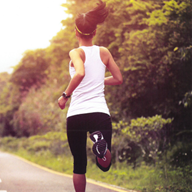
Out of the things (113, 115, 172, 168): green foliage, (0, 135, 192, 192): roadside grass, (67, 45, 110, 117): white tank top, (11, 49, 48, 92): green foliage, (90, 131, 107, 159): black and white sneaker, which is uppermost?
(11, 49, 48, 92): green foliage

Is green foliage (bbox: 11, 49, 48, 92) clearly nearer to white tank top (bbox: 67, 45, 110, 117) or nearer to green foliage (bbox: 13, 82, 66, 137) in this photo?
green foliage (bbox: 13, 82, 66, 137)

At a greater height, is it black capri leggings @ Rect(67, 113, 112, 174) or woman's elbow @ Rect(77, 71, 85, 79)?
woman's elbow @ Rect(77, 71, 85, 79)

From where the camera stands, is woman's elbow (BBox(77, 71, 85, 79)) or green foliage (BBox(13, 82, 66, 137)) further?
green foliage (BBox(13, 82, 66, 137))

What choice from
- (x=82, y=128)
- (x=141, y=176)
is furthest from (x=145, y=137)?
(x=82, y=128)

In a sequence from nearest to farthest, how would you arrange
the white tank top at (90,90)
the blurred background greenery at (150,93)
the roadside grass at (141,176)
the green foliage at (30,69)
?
1. the white tank top at (90,90)
2. the roadside grass at (141,176)
3. the blurred background greenery at (150,93)
4. the green foliage at (30,69)

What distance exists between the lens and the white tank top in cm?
300

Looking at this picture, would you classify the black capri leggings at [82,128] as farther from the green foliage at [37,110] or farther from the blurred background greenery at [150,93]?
the green foliage at [37,110]

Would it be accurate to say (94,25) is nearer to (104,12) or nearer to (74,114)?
(104,12)

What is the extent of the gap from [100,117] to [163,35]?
6797 mm

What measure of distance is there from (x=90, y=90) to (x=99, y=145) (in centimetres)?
49

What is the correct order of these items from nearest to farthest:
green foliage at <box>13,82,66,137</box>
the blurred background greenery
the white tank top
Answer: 1. the white tank top
2. the blurred background greenery
3. green foliage at <box>13,82,66,137</box>

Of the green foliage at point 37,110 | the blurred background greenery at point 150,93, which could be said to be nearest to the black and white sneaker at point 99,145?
the blurred background greenery at point 150,93

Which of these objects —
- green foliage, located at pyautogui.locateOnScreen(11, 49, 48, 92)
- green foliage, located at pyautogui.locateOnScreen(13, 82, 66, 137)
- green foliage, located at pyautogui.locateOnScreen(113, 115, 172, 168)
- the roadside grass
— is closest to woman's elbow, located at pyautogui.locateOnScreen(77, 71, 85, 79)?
the roadside grass

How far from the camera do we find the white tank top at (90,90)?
9.84ft
